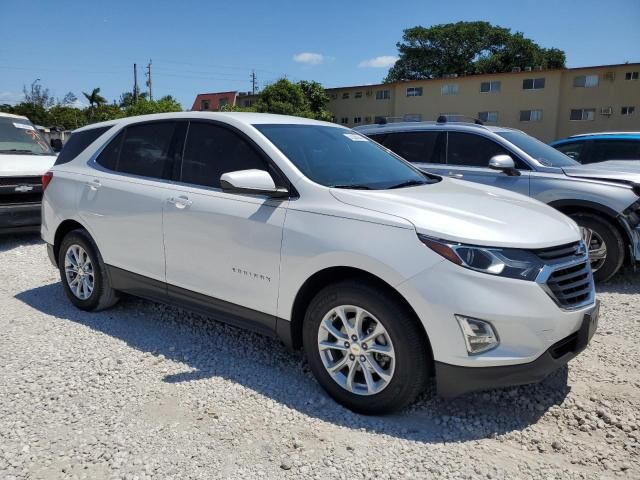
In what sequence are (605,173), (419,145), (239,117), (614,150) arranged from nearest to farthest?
(239,117), (605,173), (419,145), (614,150)

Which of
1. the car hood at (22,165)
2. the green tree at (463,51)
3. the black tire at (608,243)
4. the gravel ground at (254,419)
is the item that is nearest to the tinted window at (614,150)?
the black tire at (608,243)

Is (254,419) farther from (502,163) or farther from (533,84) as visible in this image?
(533,84)

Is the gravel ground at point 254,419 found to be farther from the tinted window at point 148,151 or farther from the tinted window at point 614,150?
the tinted window at point 614,150

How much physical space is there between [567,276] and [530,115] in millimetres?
36174

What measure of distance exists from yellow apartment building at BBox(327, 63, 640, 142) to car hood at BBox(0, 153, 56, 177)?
82.0 ft

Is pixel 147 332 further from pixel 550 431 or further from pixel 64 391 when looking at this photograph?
pixel 550 431

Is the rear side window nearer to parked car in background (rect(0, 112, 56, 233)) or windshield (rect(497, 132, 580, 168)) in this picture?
parked car in background (rect(0, 112, 56, 233))

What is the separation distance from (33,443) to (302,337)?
60.7 inches

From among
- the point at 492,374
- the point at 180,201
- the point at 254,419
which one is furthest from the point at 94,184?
the point at 492,374

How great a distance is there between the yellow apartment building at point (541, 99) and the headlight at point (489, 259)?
94.1 ft

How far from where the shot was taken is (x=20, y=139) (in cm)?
832

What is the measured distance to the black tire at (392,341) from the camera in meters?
2.70

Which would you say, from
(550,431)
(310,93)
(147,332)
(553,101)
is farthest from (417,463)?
(310,93)

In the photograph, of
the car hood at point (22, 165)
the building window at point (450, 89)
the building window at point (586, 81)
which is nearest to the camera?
the car hood at point (22, 165)
